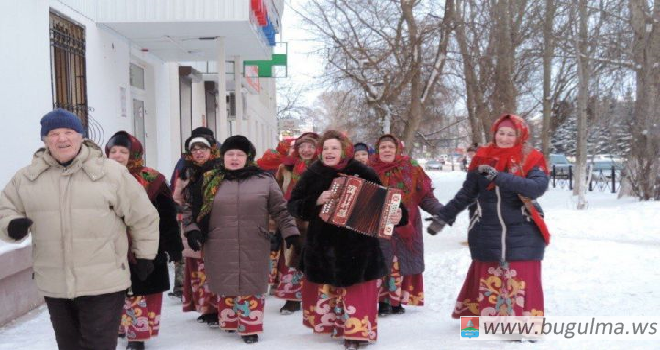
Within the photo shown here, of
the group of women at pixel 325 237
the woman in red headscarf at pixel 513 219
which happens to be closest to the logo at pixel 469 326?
the group of women at pixel 325 237

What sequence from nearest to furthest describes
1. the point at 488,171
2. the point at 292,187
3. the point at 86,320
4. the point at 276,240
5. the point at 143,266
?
the point at 86,320 < the point at 143,266 < the point at 488,171 < the point at 276,240 < the point at 292,187

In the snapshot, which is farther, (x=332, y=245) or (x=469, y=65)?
(x=469, y=65)

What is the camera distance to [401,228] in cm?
602

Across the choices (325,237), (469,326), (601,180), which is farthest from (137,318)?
(601,180)

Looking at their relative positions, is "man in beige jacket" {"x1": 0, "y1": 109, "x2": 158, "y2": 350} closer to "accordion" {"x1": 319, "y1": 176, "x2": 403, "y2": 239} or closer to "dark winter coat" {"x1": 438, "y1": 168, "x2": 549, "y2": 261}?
"accordion" {"x1": 319, "y1": 176, "x2": 403, "y2": 239}

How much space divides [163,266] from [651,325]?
382 cm

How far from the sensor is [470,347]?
4.81 metres

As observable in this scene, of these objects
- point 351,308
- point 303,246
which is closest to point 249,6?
point 303,246

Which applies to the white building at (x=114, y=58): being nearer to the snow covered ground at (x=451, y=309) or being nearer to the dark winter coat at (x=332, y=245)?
the snow covered ground at (x=451, y=309)

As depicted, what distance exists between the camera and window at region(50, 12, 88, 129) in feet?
24.3

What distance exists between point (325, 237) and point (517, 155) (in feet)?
5.08

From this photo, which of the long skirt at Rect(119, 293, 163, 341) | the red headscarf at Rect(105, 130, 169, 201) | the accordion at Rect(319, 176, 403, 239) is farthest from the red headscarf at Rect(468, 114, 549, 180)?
the long skirt at Rect(119, 293, 163, 341)

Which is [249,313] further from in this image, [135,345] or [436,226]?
[436,226]

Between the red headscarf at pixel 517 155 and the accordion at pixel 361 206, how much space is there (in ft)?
2.51
